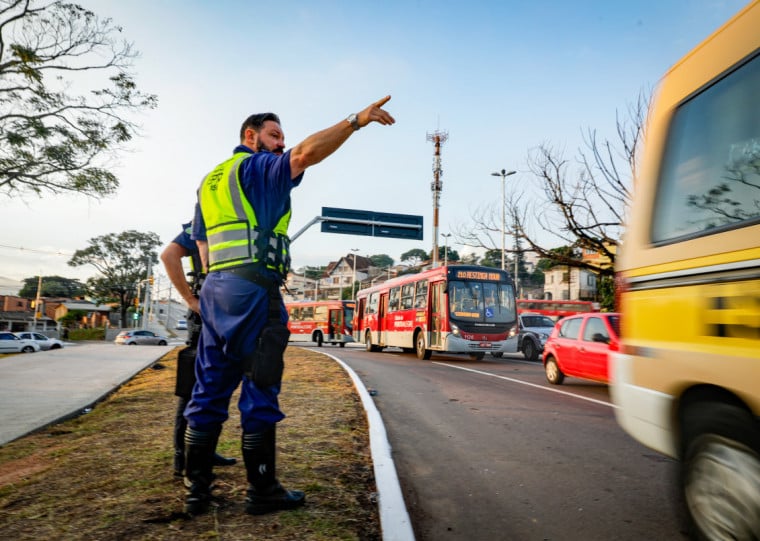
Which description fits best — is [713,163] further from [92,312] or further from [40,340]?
[92,312]

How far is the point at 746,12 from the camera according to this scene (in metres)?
2.27

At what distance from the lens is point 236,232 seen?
110 inches

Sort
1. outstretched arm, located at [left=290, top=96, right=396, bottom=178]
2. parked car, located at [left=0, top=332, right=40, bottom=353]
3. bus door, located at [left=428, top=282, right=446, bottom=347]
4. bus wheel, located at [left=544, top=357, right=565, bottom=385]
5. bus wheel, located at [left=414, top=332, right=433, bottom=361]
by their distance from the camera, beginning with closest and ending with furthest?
outstretched arm, located at [left=290, top=96, right=396, bottom=178] < bus wheel, located at [left=544, top=357, right=565, bottom=385] < bus door, located at [left=428, top=282, right=446, bottom=347] < bus wheel, located at [left=414, top=332, right=433, bottom=361] < parked car, located at [left=0, top=332, right=40, bottom=353]

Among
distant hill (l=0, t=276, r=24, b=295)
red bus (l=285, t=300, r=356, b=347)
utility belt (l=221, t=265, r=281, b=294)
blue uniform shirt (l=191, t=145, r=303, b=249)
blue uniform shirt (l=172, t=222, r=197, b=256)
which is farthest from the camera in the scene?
distant hill (l=0, t=276, r=24, b=295)

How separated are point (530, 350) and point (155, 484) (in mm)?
17748

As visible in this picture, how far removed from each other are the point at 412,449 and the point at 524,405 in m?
3.04

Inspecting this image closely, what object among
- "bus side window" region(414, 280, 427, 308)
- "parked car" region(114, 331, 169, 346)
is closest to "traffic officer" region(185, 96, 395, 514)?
"bus side window" region(414, 280, 427, 308)

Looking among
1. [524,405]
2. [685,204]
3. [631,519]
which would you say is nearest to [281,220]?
[685,204]

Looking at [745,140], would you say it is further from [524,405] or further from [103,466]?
[524,405]

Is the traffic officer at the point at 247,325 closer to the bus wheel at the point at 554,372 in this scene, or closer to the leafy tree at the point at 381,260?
the bus wheel at the point at 554,372

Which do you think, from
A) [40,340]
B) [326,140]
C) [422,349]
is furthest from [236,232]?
[40,340]

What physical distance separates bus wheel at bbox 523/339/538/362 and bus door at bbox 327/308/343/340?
14.6m

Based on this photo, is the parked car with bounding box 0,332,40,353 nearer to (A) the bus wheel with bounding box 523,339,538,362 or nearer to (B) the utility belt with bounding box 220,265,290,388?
(A) the bus wheel with bounding box 523,339,538,362

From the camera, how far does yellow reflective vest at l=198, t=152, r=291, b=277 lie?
9.11 feet
